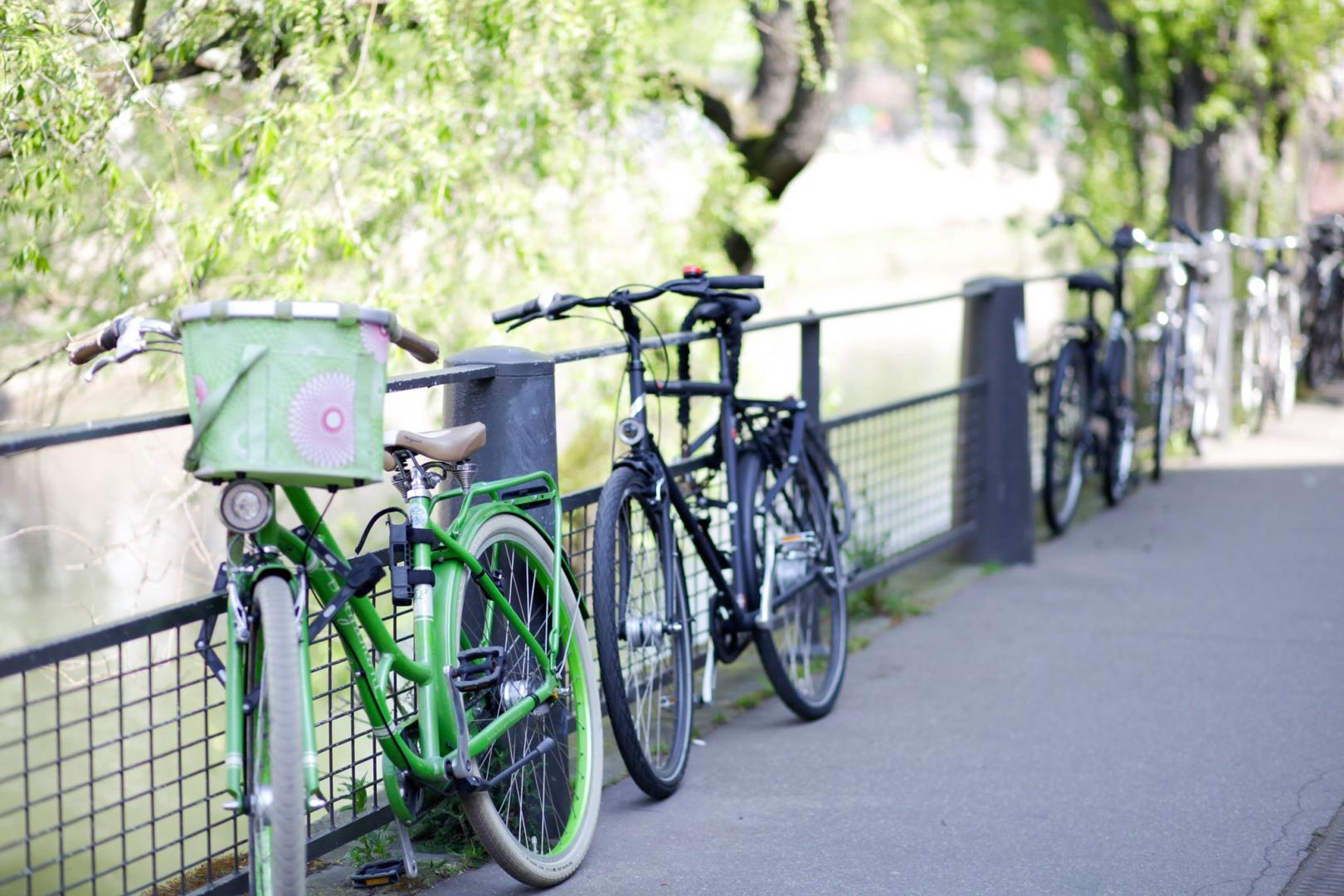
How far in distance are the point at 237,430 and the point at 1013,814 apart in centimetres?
244

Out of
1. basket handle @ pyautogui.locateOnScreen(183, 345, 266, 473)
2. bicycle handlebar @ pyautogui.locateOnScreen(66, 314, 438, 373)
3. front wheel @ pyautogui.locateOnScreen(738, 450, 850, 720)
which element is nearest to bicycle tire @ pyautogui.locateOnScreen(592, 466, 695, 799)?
front wheel @ pyautogui.locateOnScreen(738, 450, 850, 720)

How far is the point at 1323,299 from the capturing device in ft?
40.2

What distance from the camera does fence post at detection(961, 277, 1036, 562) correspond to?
293 inches

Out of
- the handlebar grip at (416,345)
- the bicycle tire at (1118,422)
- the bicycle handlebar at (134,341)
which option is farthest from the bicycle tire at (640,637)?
the bicycle tire at (1118,422)

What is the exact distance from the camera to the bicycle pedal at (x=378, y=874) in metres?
3.71

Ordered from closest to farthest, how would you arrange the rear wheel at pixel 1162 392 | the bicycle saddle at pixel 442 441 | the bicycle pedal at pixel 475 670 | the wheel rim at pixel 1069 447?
the bicycle saddle at pixel 442 441, the bicycle pedal at pixel 475 670, the wheel rim at pixel 1069 447, the rear wheel at pixel 1162 392

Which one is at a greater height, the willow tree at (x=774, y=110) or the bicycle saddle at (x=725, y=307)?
the willow tree at (x=774, y=110)

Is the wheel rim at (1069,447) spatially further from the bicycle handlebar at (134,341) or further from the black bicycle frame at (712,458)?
the bicycle handlebar at (134,341)

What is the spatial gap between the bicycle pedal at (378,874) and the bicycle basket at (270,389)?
3.76 feet

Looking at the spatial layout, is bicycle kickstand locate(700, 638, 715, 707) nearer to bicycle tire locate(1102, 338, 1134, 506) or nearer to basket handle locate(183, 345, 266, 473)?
basket handle locate(183, 345, 266, 473)

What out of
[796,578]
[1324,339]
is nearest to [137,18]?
[796,578]

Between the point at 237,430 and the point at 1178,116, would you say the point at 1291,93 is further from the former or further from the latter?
the point at 237,430

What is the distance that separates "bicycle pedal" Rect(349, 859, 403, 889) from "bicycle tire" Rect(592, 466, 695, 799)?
64 centimetres

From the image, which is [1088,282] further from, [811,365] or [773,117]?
[811,365]
